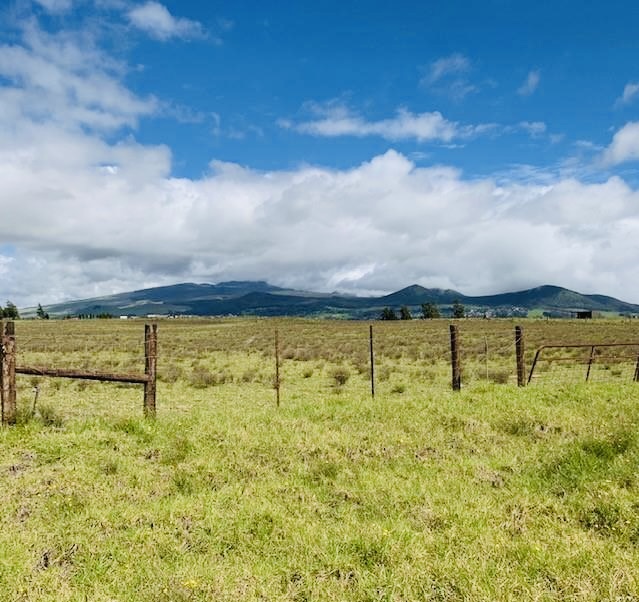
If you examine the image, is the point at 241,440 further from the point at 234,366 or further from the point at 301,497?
the point at 234,366

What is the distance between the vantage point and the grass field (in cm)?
524

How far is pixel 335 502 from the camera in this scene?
25.0 ft

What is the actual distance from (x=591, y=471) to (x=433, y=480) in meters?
2.48

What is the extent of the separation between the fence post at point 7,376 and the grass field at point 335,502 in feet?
1.55

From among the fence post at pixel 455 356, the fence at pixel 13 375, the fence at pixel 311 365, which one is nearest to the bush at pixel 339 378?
the fence at pixel 311 365

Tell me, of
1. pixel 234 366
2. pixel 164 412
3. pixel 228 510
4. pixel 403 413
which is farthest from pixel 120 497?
pixel 234 366

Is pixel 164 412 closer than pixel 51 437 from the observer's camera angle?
No

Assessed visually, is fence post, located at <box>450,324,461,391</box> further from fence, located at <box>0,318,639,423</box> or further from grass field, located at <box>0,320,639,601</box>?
A: grass field, located at <box>0,320,639,601</box>

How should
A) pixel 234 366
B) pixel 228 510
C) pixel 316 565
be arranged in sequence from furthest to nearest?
pixel 234 366, pixel 228 510, pixel 316 565

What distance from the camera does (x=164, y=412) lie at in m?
15.5

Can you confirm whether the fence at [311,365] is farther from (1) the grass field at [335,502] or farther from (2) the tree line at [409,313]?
(2) the tree line at [409,313]

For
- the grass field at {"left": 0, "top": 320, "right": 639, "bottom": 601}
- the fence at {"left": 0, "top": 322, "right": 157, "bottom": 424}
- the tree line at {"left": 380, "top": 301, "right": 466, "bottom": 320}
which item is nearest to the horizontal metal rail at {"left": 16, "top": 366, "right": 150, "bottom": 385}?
the fence at {"left": 0, "top": 322, "right": 157, "bottom": 424}

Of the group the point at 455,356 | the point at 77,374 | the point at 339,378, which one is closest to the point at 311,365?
the point at 339,378

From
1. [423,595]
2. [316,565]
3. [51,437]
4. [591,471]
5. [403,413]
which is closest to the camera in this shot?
[423,595]
